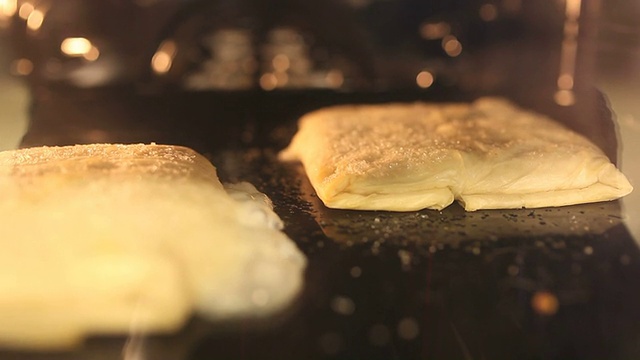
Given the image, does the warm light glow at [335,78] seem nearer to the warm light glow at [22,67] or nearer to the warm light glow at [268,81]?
the warm light glow at [268,81]

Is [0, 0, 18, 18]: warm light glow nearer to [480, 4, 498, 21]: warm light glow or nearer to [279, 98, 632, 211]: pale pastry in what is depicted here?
[279, 98, 632, 211]: pale pastry

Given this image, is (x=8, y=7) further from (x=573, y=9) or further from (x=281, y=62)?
(x=573, y=9)

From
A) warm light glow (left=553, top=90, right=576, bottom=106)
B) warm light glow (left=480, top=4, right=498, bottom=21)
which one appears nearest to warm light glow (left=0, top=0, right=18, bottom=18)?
warm light glow (left=480, top=4, right=498, bottom=21)

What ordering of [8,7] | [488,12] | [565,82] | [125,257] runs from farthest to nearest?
[488,12] → [565,82] → [8,7] → [125,257]

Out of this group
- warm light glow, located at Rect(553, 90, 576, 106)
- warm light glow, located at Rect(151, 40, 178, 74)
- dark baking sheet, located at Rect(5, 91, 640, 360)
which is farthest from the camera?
warm light glow, located at Rect(151, 40, 178, 74)

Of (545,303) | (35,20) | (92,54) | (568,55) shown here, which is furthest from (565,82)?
(35,20)
